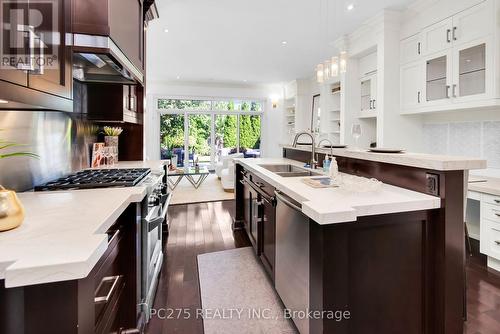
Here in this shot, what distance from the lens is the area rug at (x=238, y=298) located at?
175cm

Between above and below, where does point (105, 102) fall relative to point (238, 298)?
above

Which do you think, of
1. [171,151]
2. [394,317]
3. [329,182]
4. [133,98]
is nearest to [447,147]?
[329,182]

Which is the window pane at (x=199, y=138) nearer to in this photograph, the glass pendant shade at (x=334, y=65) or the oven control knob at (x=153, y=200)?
the glass pendant shade at (x=334, y=65)

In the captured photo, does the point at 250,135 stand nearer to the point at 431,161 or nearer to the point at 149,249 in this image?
the point at 149,249

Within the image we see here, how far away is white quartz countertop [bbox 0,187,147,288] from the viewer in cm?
62

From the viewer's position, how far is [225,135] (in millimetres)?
8672

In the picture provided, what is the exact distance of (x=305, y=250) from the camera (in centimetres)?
143

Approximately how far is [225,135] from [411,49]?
6.00 m

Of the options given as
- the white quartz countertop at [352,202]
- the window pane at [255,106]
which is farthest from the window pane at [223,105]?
the white quartz countertop at [352,202]

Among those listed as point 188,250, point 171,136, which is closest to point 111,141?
point 188,250

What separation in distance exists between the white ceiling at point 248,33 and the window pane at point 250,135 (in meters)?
2.21

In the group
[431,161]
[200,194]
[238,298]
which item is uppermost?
[431,161]

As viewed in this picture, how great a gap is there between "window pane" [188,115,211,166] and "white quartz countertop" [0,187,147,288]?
7167mm

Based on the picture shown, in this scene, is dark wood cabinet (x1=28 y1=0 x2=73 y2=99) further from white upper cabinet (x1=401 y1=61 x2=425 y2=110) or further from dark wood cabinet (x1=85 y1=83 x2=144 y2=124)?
white upper cabinet (x1=401 y1=61 x2=425 y2=110)
